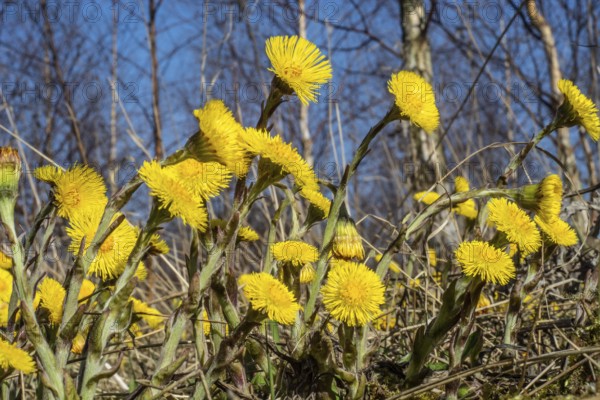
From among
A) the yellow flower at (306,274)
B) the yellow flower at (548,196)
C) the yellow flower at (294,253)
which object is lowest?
the yellow flower at (306,274)

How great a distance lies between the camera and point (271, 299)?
3.22ft

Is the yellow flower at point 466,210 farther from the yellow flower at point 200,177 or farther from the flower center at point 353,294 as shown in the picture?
the yellow flower at point 200,177

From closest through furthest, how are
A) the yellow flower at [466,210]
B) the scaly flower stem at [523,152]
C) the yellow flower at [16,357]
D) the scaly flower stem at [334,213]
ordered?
the yellow flower at [16,357]
the scaly flower stem at [334,213]
the scaly flower stem at [523,152]
the yellow flower at [466,210]

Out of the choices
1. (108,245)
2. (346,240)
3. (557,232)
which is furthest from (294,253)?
(557,232)

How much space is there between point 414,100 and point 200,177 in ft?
1.42

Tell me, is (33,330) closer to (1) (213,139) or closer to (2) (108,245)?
(2) (108,245)

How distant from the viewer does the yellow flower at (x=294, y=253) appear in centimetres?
117

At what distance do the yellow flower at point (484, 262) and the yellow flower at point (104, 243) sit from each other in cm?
58

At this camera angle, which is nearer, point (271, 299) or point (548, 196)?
point (271, 299)

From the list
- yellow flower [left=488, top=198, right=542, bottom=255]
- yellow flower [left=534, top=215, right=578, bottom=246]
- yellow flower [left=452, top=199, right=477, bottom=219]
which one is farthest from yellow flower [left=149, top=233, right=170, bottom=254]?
yellow flower [left=452, top=199, right=477, bottom=219]

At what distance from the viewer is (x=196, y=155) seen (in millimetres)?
929

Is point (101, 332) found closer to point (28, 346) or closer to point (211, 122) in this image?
point (28, 346)

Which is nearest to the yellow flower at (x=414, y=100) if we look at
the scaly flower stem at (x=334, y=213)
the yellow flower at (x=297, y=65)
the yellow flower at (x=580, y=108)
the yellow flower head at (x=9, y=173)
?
the scaly flower stem at (x=334, y=213)

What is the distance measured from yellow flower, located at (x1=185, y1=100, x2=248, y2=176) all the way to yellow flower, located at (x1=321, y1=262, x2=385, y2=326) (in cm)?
26
